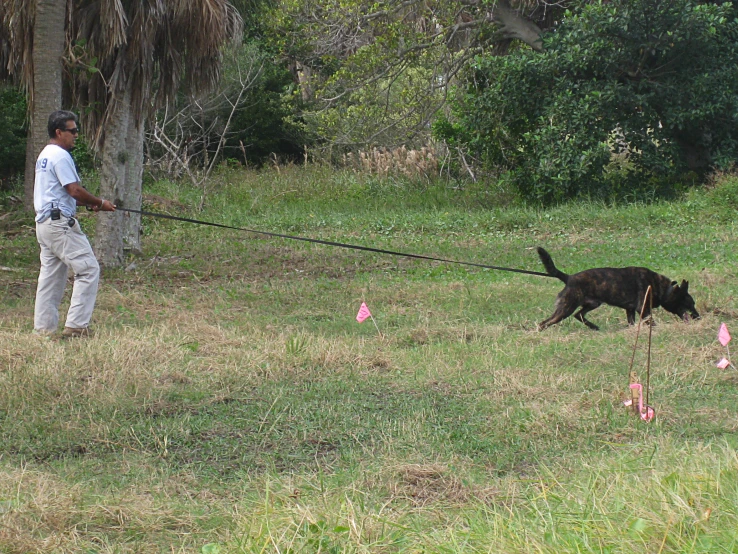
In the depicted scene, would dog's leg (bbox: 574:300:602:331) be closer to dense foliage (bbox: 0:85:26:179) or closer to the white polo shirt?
the white polo shirt

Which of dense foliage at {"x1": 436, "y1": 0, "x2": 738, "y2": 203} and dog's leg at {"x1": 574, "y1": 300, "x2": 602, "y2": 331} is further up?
dense foliage at {"x1": 436, "y1": 0, "x2": 738, "y2": 203}

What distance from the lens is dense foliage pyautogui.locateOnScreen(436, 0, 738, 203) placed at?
18828 mm

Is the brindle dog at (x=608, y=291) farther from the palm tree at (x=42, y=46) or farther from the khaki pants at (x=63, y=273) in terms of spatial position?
the palm tree at (x=42, y=46)

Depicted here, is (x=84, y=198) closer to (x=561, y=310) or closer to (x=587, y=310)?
(x=561, y=310)

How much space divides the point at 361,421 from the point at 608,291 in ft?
13.3

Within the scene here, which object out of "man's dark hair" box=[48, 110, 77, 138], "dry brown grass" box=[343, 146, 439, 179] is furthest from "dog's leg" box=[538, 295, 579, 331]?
"dry brown grass" box=[343, 146, 439, 179]

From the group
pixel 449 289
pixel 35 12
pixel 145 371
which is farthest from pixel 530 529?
pixel 35 12

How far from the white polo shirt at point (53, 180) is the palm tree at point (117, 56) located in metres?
3.89

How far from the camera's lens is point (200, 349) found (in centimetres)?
775

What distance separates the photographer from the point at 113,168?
42.6 feet

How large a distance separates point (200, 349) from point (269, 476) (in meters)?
3.24

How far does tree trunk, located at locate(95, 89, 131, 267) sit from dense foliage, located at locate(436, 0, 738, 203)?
970 centimetres

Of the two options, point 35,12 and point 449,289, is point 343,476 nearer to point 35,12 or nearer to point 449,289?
point 449,289

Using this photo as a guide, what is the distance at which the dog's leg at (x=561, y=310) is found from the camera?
9.02 metres
